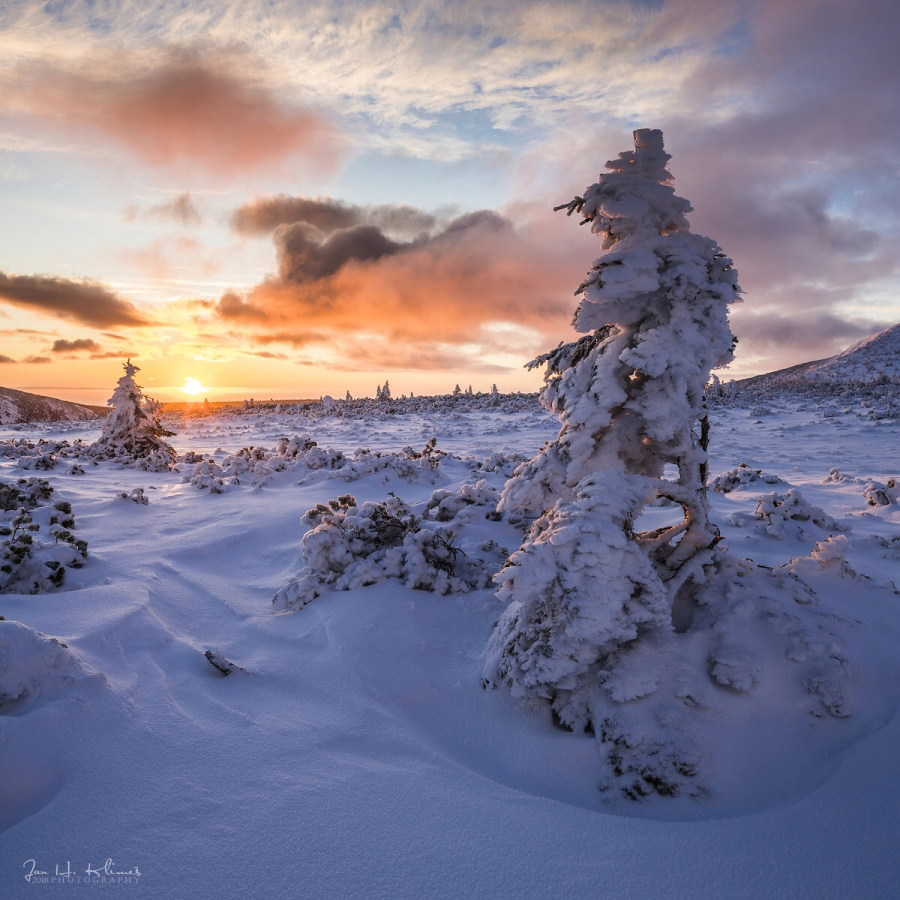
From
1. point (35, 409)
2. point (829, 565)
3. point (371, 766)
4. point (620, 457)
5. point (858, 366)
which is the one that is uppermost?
point (858, 366)

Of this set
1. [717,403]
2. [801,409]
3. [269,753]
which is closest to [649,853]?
[269,753]

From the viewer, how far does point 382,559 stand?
16.4 feet

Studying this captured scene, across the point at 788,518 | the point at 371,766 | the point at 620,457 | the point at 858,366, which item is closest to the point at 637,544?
the point at 620,457

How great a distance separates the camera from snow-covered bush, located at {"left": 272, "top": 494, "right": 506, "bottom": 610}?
472cm

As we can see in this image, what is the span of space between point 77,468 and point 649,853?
13.1m

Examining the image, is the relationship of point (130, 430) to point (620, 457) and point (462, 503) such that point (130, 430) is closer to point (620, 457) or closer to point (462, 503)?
point (462, 503)

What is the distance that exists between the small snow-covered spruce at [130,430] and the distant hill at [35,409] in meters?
25.4

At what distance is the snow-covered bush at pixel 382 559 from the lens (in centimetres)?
472

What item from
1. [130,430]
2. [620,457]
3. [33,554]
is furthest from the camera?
[130,430]

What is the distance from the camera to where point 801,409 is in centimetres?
2256

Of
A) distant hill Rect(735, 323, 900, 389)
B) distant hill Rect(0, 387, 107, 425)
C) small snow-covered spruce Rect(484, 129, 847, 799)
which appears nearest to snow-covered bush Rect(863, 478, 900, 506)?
small snow-covered spruce Rect(484, 129, 847, 799)

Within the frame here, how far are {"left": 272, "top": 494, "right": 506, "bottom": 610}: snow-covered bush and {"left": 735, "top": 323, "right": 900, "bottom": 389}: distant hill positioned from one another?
45.8 m

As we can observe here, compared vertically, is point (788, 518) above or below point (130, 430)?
below

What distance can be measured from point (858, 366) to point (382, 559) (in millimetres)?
61957
